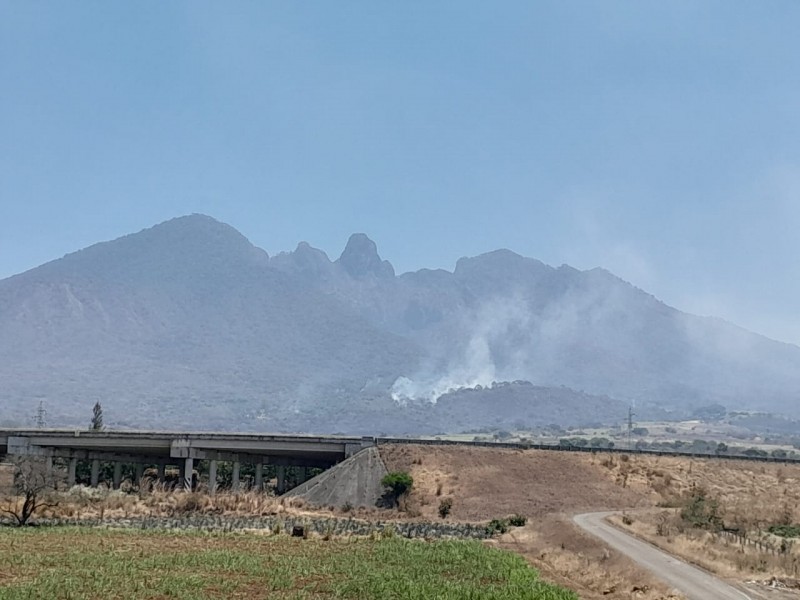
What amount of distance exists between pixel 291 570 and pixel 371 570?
358 cm

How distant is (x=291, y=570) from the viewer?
39.2m

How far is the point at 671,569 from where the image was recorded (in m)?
41.9

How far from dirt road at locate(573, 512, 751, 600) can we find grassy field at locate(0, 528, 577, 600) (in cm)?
611

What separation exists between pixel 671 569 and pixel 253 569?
778 inches

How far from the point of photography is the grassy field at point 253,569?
1305 inches

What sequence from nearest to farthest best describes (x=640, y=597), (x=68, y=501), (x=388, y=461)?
(x=640, y=597)
(x=68, y=501)
(x=388, y=461)

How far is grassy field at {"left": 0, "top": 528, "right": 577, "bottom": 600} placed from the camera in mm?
33156

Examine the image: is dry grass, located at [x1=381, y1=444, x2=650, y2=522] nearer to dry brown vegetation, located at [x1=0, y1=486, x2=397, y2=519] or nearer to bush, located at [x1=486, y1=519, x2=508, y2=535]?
dry brown vegetation, located at [x1=0, y1=486, x2=397, y2=519]

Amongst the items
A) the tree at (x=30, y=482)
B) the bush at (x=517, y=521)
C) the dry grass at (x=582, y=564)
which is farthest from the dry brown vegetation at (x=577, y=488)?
the tree at (x=30, y=482)

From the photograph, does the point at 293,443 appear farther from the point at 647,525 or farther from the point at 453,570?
the point at 453,570

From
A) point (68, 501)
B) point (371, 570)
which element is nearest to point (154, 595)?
point (371, 570)

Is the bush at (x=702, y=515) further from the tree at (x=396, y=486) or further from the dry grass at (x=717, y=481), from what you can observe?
the tree at (x=396, y=486)

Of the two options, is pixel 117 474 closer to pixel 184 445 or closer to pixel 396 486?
pixel 184 445

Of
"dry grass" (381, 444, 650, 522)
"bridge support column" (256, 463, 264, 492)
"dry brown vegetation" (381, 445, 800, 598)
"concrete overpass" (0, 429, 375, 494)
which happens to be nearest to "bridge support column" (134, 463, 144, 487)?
"concrete overpass" (0, 429, 375, 494)
